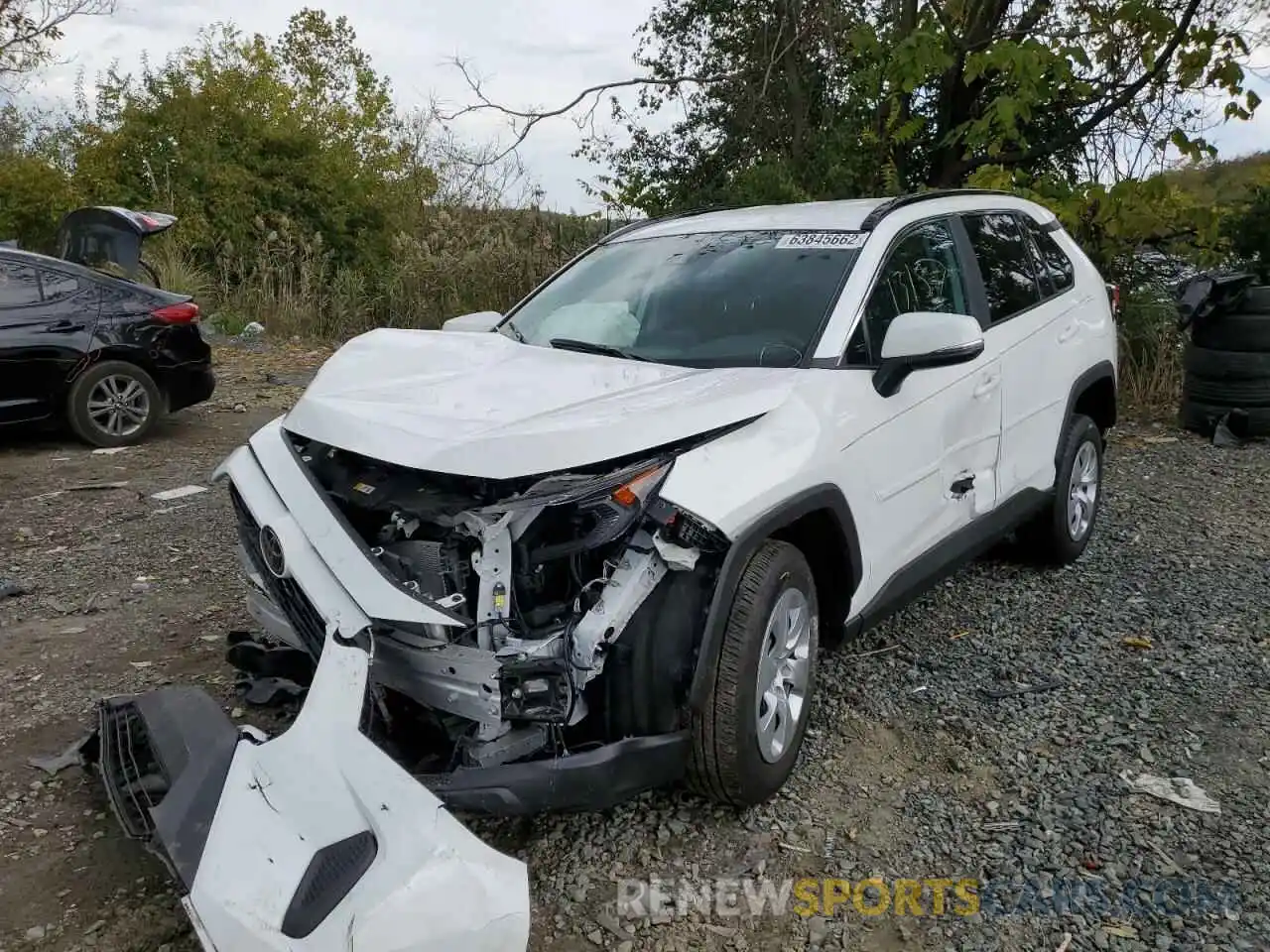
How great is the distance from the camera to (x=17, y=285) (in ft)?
24.3

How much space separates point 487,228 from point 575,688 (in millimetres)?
10328

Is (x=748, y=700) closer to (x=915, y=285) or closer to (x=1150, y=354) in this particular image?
(x=915, y=285)

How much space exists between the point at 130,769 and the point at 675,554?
1.69 meters

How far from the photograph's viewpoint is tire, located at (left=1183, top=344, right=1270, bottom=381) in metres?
7.55

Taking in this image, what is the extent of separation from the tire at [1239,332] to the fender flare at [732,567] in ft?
19.6

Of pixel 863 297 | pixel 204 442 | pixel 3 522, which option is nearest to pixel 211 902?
pixel 863 297

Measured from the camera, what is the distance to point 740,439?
288 cm

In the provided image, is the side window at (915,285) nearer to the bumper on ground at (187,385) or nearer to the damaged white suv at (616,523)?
the damaged white suv at (616,523)

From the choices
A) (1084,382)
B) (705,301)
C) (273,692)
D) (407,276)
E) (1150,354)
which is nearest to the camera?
(273,692)

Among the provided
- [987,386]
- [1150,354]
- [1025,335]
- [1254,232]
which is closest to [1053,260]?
[1025,335]

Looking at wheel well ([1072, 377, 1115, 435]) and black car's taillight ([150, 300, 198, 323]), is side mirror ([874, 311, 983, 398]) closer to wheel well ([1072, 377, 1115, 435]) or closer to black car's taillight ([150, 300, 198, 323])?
wheel well ([1072, 377, 1115, 435])

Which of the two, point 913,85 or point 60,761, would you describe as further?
point 913,85

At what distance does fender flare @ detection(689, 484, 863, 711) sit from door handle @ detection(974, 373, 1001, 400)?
1183 millimetres

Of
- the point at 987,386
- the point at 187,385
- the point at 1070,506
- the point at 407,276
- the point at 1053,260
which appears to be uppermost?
the point at 1053,260
